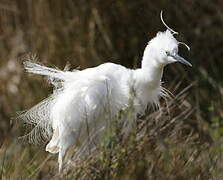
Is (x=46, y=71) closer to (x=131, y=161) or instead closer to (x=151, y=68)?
(x=151, y=68)

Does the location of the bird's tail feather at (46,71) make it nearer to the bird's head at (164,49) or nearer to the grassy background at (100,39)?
the bird's head at (164,49)

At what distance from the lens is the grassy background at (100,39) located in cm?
610

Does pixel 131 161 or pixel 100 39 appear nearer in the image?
pixel 131 161

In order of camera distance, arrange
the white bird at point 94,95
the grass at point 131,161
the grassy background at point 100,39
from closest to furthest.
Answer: the grass at point 131,161, the white bird at point 94,95, the grassy background at point 100,39

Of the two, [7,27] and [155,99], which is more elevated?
[7,27]

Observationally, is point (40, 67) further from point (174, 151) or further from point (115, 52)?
point (115, 52)

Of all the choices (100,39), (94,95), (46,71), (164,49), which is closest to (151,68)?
(164,49)

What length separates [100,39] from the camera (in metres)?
6.17

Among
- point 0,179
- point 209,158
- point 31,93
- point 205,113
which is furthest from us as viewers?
point 31,93

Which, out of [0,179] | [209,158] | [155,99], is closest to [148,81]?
[155,99]

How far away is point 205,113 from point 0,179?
2913mm

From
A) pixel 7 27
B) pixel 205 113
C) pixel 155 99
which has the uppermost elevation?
pixel 7 27

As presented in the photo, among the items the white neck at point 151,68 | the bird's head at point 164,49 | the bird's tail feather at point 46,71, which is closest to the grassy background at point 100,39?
the bird's tail feather at point 46,71

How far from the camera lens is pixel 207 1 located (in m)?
6.65
